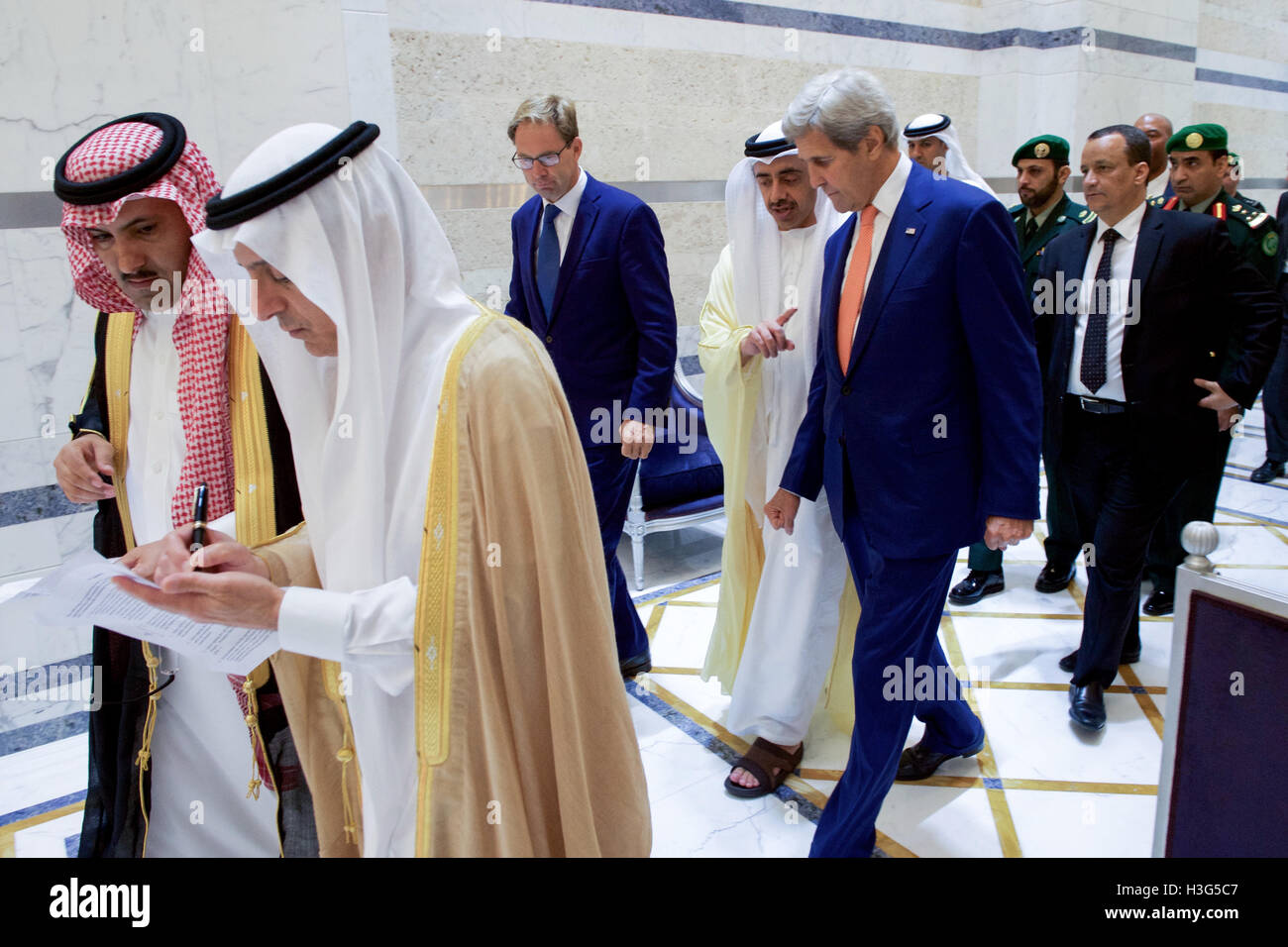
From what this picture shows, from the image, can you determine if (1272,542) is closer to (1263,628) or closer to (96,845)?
(1263,628)

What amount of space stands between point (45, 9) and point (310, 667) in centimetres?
292

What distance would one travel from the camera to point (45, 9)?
127 inches

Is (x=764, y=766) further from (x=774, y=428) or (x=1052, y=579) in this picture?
(x=1052, y=579)

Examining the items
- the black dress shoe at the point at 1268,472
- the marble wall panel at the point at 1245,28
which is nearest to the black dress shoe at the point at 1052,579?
the black dress shoe at the point at 1268,472

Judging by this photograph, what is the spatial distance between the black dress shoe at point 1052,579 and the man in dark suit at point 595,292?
2.21m

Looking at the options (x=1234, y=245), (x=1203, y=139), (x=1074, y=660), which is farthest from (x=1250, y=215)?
(x=1074, y=660)

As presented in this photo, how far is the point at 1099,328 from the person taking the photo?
10.7 feet

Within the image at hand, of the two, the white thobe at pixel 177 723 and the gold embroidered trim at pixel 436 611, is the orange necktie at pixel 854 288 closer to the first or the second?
the gold embroidered trim at pixel 436 611

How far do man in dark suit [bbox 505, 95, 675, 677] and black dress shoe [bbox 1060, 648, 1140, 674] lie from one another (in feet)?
5.84

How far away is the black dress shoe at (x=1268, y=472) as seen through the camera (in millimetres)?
6188

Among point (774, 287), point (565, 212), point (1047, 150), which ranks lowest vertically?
point (774, 287)

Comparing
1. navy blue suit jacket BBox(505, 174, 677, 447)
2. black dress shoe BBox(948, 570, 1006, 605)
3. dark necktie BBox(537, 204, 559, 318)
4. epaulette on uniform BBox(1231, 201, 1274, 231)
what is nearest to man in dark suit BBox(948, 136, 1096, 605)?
black dress shoe BBox(948, 570, 1006, 605)

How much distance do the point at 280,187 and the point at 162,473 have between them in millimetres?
803

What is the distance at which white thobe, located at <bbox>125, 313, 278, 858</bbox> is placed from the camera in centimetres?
183
